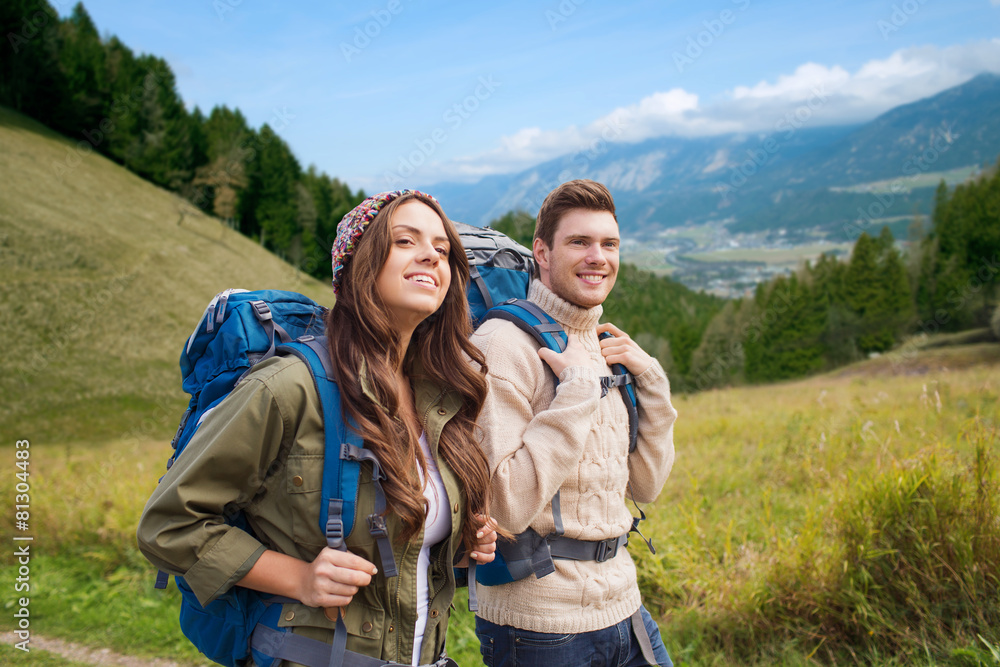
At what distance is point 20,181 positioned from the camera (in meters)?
37.2

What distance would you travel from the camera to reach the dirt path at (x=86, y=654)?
4.40 meters

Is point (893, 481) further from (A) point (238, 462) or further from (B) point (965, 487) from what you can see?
(A) point (238, 462)

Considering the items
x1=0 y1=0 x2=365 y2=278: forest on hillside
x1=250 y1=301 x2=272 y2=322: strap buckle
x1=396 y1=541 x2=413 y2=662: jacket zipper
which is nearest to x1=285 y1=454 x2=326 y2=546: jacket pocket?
x1=396 y1=541 x2=413 y2=662: jacket zipper

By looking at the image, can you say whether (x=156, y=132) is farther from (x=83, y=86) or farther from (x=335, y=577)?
(x=335, y=577)

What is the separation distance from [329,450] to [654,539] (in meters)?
4.10

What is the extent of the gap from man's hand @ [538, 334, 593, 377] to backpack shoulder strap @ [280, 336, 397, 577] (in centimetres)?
79

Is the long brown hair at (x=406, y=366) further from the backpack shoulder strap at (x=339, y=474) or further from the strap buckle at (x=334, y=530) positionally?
the strap buckle at (x=334, y=530)

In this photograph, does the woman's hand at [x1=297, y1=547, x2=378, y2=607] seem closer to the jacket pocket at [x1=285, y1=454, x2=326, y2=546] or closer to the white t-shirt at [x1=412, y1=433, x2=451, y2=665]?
the jacket pocket at [x1=285, y1=454, x2=326, y2=546]

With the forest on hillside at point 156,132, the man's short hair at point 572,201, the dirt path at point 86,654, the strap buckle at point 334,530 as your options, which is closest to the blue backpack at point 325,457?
the strap buckle at point 334,530

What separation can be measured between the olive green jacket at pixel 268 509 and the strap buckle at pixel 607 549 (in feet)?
2.50

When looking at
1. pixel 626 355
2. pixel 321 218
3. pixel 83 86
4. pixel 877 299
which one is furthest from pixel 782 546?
pixel 83 86

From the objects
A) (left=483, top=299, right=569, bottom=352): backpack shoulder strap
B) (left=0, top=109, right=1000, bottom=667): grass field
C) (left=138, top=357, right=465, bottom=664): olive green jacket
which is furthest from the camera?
(left=0, top=109, right=1000, bottom=667): grass field

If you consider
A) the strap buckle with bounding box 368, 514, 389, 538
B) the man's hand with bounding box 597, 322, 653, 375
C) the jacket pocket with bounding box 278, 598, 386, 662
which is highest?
the man's hand with bounding box 597, 322, 653, 375

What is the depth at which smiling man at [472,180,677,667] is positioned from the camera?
204 centimetres
